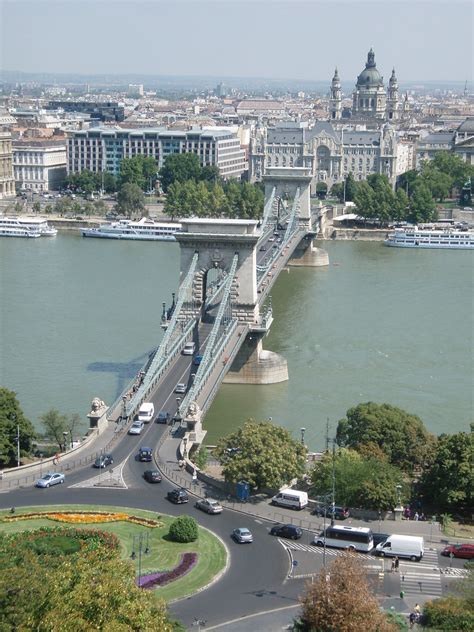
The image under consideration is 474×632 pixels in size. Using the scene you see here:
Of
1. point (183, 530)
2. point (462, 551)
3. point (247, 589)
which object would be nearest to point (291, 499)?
point (183, 530)

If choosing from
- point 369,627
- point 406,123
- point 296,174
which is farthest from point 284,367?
point 406,123

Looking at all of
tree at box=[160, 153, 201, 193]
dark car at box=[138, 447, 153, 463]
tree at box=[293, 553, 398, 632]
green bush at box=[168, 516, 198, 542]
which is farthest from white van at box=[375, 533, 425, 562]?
tree at box=[160, 153, 201, 193]

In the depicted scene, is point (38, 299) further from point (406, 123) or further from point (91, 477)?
point (406, 123)

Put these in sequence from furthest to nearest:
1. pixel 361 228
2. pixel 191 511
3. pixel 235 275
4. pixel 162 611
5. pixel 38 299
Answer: pixel 361 228 < pixel 38 299 < pixel 235 275 < pixel 191 511 < pixel 162 611

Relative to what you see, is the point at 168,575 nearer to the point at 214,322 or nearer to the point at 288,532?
the point at 288,532

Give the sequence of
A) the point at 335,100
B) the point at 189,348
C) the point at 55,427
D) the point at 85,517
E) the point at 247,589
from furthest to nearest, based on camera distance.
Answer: the point at 335,100
the point at 189,348
the point at 55,427
the point at 85,517
the point at 247,589

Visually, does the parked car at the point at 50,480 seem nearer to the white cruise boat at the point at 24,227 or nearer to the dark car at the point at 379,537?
the dark car at the point at 379,537

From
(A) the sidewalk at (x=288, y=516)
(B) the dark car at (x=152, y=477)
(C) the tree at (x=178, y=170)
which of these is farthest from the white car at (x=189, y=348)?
(C) the tree at (x=178, y=170)
